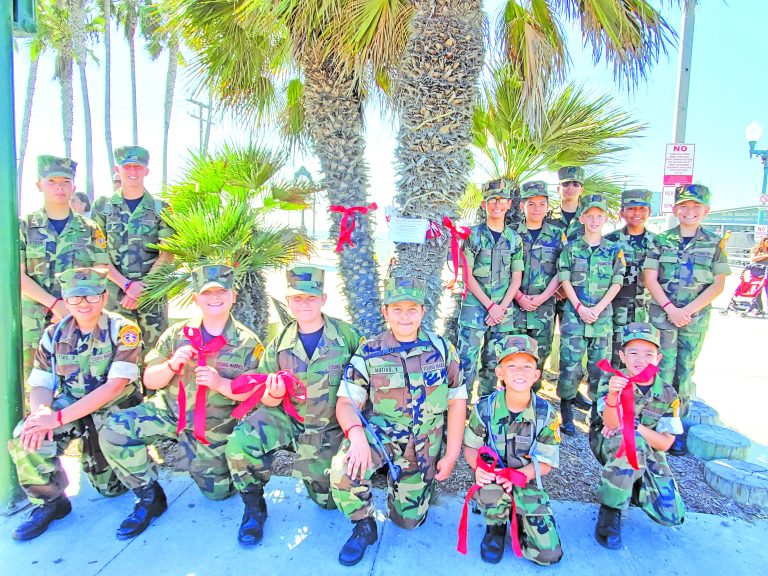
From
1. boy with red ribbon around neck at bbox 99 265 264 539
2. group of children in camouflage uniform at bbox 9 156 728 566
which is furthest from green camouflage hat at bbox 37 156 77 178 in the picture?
boy with red ribbon around neck at bbox 99 265 264 539

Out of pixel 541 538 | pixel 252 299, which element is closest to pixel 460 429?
pixel 541 538

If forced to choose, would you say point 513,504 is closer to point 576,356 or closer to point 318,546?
point 318,546

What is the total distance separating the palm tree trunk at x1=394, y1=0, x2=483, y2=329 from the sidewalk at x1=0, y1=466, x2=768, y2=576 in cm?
168

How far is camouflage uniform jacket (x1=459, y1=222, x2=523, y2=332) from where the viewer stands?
13.1 ft

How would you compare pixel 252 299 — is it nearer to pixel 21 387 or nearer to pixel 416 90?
pixel 21 387

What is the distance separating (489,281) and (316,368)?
72.3 inches

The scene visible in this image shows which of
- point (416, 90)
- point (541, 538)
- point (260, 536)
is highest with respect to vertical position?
point (416, 90)

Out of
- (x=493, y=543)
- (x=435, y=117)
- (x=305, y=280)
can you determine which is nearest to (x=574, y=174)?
(x=435, y=117)

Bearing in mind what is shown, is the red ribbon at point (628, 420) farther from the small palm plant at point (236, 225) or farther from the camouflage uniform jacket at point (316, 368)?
the small palm plant at point (236, 225)

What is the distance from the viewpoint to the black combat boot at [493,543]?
95.8 inches

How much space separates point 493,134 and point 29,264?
4367 millimetres

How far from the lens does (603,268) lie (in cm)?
399

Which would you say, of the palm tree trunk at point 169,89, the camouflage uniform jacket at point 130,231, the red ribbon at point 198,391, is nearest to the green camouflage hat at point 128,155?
the camouflage uniform jacket at point 130,231

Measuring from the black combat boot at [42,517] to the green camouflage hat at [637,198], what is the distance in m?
4.56
